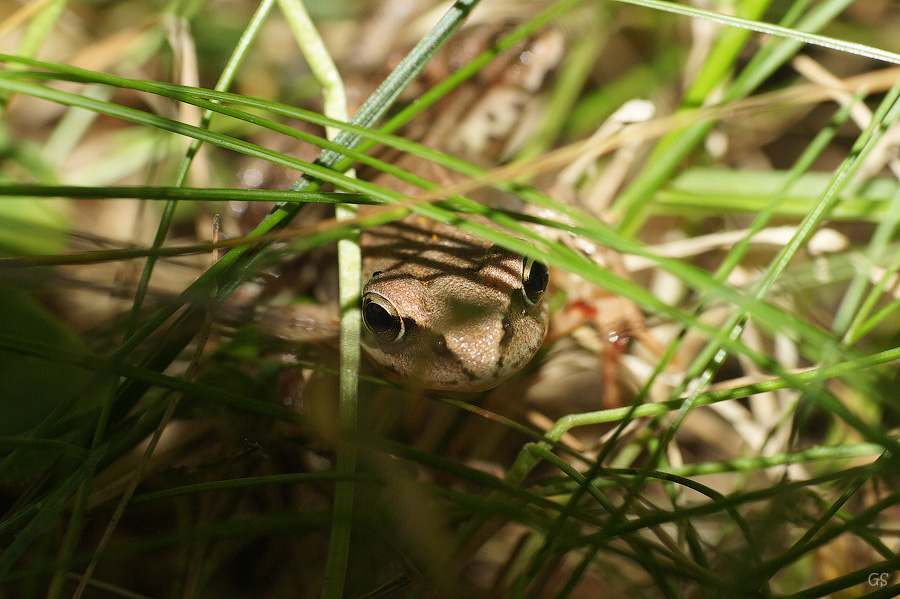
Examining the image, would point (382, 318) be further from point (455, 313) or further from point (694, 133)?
point (694, 133)

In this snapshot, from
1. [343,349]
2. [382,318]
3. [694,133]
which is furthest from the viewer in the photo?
[694,133]

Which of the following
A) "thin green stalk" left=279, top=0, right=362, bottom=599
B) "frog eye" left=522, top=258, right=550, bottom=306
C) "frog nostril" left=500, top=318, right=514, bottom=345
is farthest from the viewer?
"frog eye" left=522, top=258, right=550, bottom=306

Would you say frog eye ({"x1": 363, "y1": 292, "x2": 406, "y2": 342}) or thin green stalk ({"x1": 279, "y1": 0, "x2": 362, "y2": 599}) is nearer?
thin green stalk ({"x1": 279, "y1": 0, "x2": 362, "y2": 599})

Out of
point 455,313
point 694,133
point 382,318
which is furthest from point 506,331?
point 694,133

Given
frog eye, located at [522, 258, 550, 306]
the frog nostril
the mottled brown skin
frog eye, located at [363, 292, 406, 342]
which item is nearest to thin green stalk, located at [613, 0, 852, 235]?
frog eye, located at [522, 258, 550, 306]

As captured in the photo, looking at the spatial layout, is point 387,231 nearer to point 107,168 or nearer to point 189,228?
point 189,228

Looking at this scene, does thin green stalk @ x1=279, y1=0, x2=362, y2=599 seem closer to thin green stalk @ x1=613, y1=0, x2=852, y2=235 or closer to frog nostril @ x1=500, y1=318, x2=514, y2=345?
frog nostril @ x1=500, y1=318, x2=514, y2=345

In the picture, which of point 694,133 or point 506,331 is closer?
point 506,331

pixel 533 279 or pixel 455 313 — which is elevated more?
pixel 533 279
